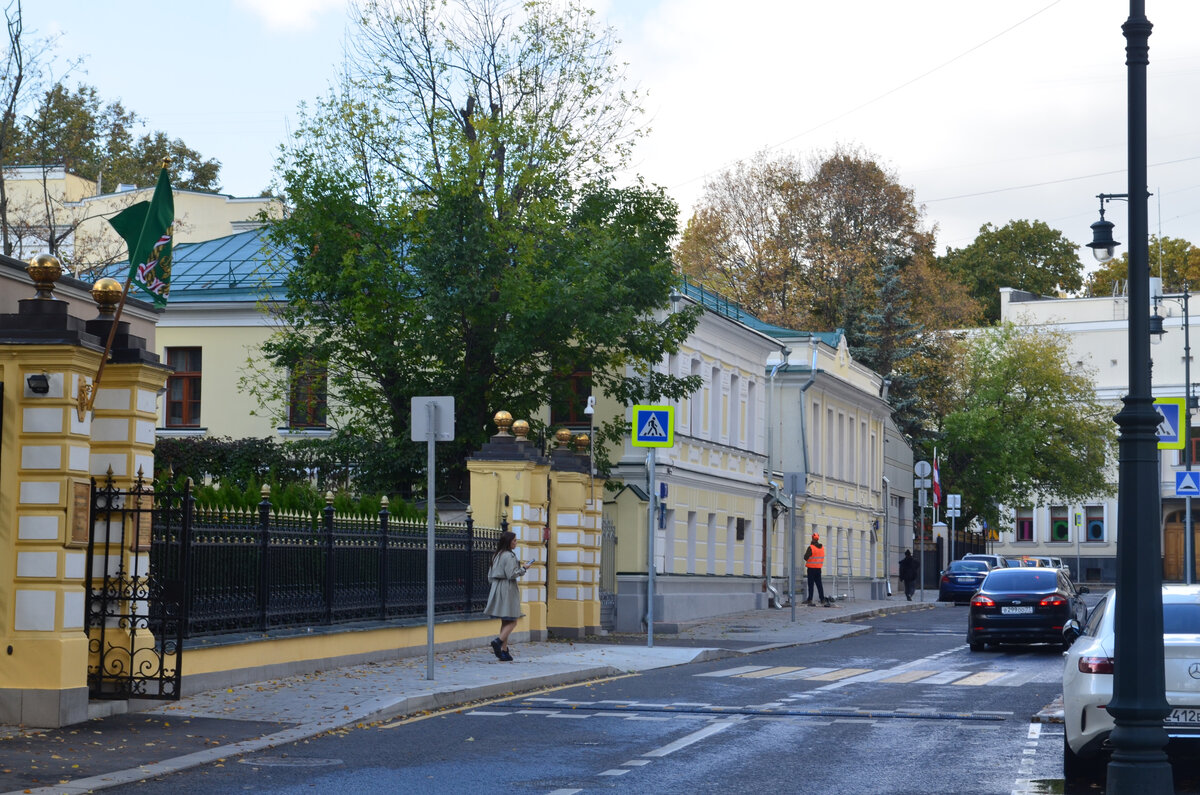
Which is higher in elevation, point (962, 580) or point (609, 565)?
point (609, 565)

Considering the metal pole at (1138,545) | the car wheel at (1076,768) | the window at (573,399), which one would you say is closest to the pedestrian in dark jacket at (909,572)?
the window at (573,399)

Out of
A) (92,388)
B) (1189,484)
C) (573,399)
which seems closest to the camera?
(92,388)

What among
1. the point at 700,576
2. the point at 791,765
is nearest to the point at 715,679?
the point at 791,765

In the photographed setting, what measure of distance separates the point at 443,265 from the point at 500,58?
18.3ft

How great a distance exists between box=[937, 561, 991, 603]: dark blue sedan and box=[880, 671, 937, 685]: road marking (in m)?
30.0

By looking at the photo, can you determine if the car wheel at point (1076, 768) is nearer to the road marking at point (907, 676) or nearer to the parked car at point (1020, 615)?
the road marking at point (907, 676)

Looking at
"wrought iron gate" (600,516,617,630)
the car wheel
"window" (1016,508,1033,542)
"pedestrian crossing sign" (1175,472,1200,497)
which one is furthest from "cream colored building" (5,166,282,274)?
"window" (1016,508,1033,542)

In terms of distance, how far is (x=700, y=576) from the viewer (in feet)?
133

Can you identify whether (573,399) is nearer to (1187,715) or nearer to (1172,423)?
(1172,423)

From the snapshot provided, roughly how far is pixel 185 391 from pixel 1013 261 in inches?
2166

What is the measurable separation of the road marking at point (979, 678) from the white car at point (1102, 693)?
871cm

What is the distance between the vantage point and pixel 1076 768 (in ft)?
39.8

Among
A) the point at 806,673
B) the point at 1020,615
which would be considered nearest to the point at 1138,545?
the point at 806,673

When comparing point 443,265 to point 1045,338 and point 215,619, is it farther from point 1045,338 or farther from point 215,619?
point 1045,338
